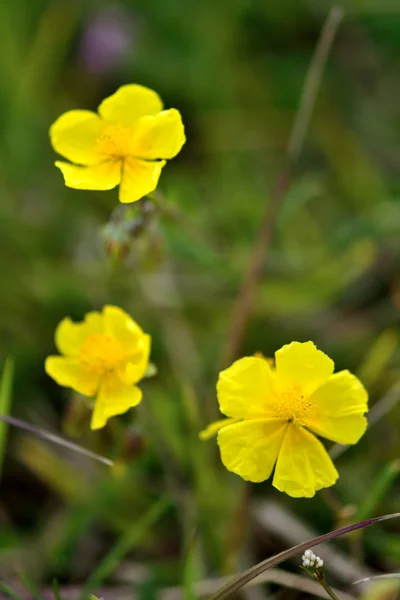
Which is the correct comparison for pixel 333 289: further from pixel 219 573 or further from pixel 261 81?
pixel 261 81

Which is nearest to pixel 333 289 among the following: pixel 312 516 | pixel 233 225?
pixel 233 225

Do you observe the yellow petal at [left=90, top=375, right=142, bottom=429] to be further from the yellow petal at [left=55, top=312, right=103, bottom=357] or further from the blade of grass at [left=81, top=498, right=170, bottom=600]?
the blade of grass at [left=81, top=498, right=170, bottom=600]

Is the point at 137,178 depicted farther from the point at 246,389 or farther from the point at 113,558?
the point at 113,558

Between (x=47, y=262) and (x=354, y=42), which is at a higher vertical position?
(x=354, y=42)

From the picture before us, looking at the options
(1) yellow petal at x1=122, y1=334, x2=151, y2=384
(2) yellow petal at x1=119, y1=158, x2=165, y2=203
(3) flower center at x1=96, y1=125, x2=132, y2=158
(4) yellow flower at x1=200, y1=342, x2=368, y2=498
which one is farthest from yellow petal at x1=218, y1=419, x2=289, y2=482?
(3) flower center at x1=96, y1=125, x2=132, y2=158

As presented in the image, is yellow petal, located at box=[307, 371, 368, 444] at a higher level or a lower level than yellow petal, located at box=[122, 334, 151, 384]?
higher

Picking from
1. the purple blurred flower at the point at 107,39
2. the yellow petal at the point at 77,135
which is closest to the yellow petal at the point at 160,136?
the yellow petal at the point at 77,135
